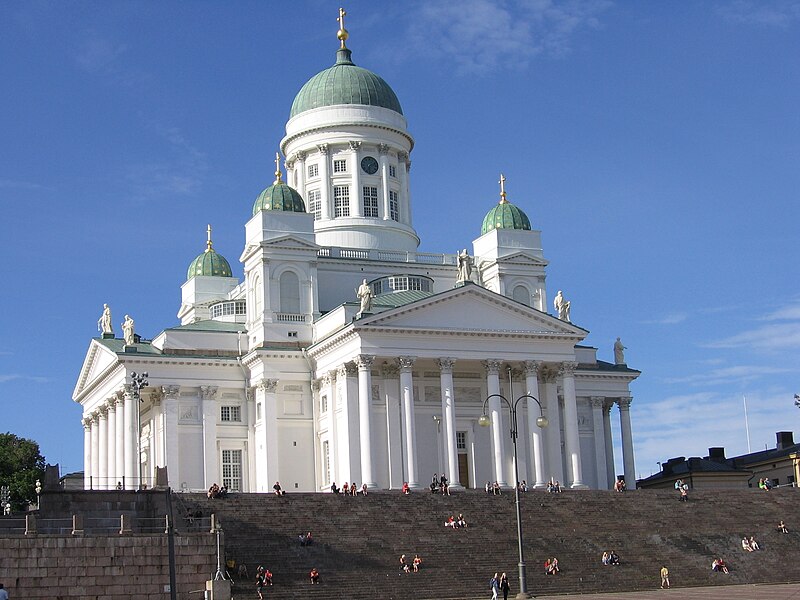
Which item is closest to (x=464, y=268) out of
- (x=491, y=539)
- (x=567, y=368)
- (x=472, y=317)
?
(x=472, y=317)

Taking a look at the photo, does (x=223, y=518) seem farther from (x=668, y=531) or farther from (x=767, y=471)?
(x=767, y=471)

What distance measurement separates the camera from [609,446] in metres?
82.7

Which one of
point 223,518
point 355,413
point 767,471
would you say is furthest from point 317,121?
point 767,471

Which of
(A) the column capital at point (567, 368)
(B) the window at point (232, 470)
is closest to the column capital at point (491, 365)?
(A) the column capital at point (567, 368)

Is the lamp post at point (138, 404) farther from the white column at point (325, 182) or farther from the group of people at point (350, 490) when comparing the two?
the white column at point (325, 182)

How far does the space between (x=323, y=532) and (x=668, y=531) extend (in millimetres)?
15953

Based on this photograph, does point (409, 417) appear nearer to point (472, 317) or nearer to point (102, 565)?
point (472, 317)

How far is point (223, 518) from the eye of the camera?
56.1 metres

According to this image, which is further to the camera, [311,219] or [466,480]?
[311,219]

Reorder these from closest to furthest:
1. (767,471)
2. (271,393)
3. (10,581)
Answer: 1. (10,581)
2. (271,393)
3. (767,471)

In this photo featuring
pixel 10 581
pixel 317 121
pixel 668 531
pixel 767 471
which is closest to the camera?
pixel 10 581

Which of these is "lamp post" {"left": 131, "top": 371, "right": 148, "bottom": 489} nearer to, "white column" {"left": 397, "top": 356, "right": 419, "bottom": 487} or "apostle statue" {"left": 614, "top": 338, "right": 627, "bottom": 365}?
"white column" {"left": 397, "top": 356, "right": 419, "bottom": 487}

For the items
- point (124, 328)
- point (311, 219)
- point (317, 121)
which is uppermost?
point (317, 121)

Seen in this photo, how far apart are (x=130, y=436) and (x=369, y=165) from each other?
925 inches
